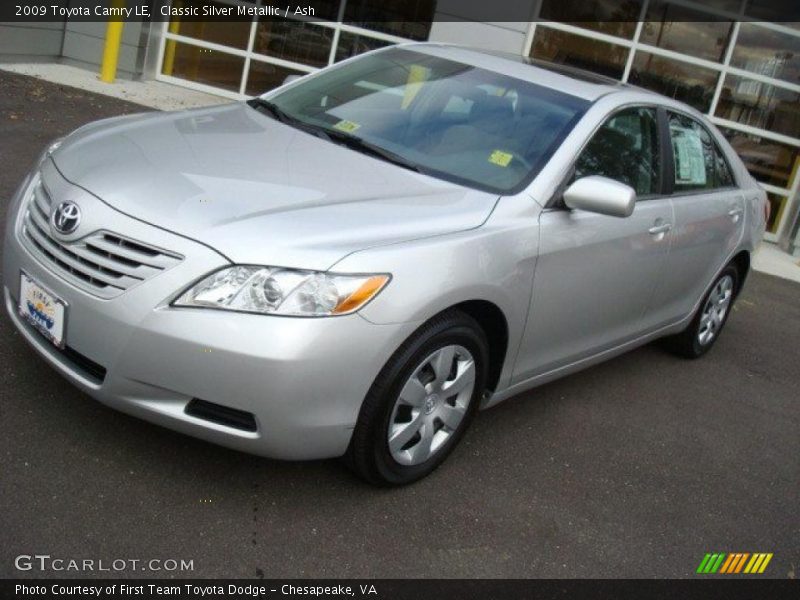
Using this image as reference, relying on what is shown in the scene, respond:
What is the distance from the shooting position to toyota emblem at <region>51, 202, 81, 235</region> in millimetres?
3289

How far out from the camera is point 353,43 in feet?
40.4

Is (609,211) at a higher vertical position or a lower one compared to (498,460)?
higher

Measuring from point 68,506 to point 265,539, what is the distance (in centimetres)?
A: 65

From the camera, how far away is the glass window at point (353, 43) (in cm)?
1227

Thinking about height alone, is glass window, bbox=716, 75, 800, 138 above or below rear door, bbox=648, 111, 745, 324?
above

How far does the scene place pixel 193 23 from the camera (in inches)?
490

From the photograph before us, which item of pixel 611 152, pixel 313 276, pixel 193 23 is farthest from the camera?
pixel 193 23

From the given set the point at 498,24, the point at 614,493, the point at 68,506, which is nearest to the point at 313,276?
the point at 68,506

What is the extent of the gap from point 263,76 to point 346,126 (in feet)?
28.6

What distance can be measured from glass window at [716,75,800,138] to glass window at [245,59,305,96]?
5.37 m

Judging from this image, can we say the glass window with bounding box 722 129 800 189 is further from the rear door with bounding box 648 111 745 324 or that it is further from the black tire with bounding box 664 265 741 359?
the rear door with bounding box 648 111 745 324

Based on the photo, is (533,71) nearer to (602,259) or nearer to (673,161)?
(673,161)

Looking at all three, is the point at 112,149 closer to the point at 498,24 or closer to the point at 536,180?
the point at 536,180

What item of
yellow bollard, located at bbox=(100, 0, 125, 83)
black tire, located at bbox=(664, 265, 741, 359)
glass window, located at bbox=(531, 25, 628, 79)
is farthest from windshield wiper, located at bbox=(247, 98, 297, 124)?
glass window, located at bbox=(531, 25, 628, 79)
